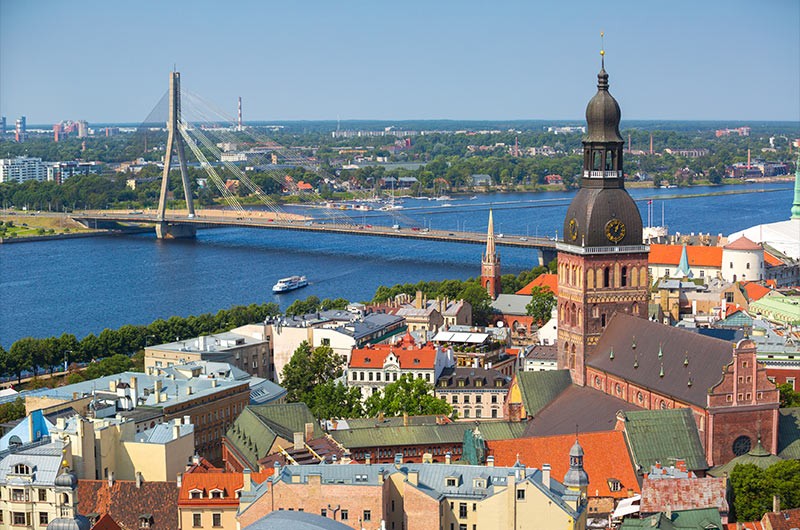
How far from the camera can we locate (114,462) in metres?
30.2

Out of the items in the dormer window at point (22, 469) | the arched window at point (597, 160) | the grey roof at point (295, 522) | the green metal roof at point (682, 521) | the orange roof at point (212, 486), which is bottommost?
the green metal roof at point (682, 521)

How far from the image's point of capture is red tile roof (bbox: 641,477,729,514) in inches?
1015

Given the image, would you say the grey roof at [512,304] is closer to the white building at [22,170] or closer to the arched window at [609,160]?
the arched window at [609,160]

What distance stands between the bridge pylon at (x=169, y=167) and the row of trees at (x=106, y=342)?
4974 centimetres

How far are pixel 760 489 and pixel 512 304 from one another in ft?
111

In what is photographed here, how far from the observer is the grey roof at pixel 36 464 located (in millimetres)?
26922

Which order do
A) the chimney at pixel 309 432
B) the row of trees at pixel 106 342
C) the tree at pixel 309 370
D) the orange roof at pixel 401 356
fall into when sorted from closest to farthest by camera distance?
the chimney at pixel 309 432 < the orange roof at pixel 401 356 < the tree at pixel 309 370 < the row of trees at pixel 106 342

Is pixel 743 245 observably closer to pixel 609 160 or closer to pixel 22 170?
pixel 609 160

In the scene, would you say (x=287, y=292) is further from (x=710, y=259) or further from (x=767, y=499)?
(x=767, y=499)

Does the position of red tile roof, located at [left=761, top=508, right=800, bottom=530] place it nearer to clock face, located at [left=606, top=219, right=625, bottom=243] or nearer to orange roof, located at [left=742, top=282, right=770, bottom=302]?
clock face, located at [left=606, top=219, right=625, bottom=243]

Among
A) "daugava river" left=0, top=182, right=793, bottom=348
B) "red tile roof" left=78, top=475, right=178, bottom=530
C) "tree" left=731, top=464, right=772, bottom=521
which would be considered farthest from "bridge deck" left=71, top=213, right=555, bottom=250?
"red tile roof" left=78, top=475, right=178, bottom=530

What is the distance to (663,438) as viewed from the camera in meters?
29.2

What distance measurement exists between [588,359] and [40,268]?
196 feet

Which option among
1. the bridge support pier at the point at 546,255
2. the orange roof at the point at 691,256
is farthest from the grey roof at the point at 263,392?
the bridge support pier at the point at 546,255
